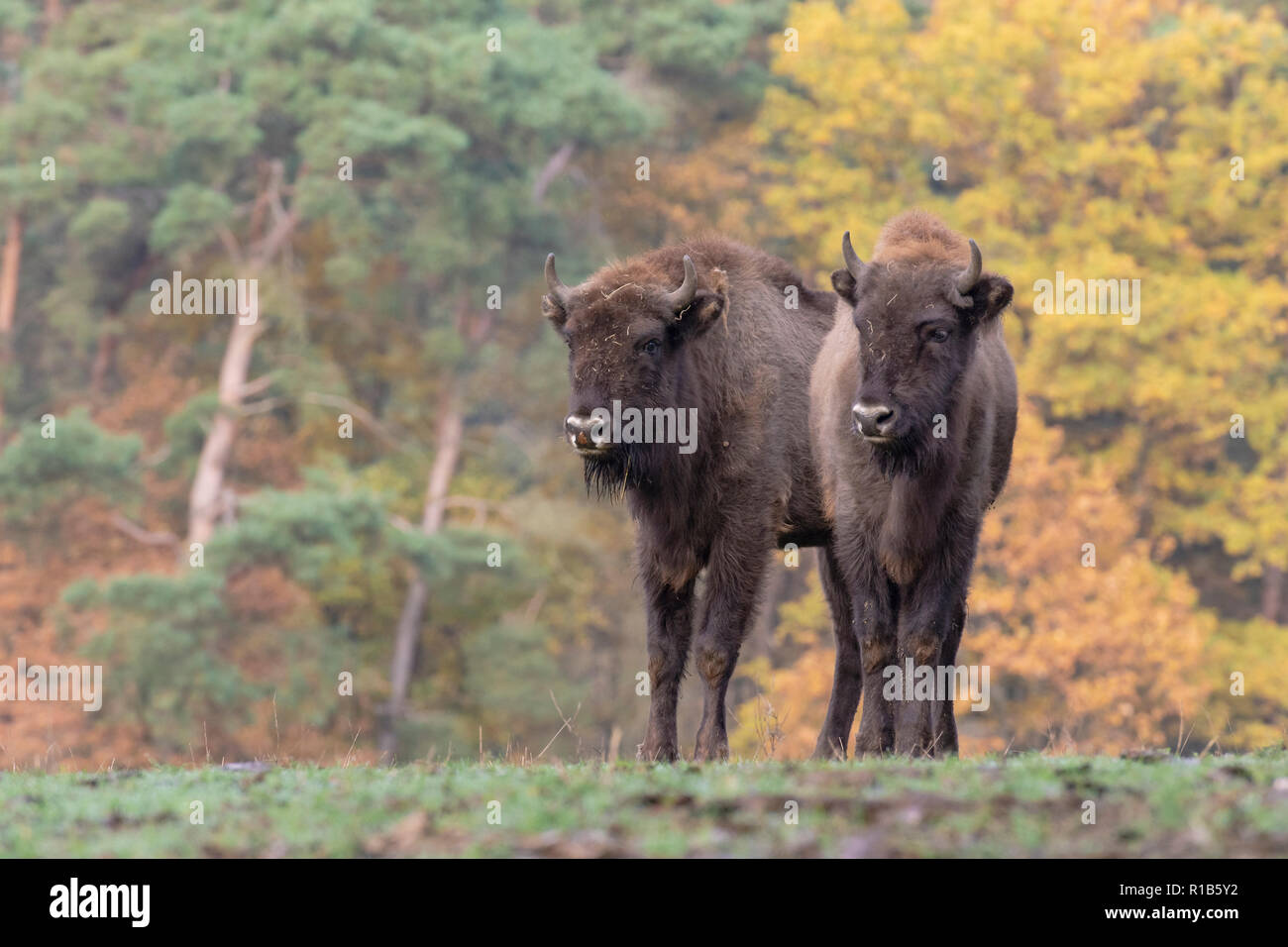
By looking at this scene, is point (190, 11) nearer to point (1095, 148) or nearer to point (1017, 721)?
point (1095, 148)

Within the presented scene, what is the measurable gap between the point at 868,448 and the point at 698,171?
31786 mm

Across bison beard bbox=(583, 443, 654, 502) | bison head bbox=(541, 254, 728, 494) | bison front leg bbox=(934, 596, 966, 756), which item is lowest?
bison front leg bbox=(934, 596, 966, 756)

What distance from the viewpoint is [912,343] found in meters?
10.7

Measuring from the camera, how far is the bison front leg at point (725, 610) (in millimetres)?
11570

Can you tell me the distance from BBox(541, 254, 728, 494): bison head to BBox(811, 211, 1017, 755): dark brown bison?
97 cm

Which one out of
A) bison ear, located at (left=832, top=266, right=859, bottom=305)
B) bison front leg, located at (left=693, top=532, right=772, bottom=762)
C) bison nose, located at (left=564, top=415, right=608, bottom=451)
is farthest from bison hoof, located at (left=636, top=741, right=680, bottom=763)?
bison ear, located at (left=832, top=266, right=859, bottom=305)

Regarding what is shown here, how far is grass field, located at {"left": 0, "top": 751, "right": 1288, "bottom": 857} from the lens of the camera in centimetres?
630

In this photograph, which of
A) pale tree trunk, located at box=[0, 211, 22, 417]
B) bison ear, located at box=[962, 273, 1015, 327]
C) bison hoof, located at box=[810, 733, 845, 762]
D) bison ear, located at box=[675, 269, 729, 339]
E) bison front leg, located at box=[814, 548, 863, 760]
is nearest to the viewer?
bison ear, located at box=[962, 273, 1015, 327]

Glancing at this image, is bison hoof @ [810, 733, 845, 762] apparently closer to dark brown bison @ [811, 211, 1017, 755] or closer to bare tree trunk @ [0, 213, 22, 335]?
dark brown bison @ [811, 211, 1017, 755]

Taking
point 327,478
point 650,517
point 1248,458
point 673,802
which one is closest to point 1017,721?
point 1248,458

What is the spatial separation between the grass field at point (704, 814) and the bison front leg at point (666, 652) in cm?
268

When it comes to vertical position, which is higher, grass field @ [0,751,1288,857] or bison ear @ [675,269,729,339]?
bison ear @ [675,269,729,339]

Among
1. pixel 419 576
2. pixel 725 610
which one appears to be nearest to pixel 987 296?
pixel 725 610

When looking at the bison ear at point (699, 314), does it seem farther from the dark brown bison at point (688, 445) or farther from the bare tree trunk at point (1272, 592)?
the bare tree trunk at point (1272, 592)
